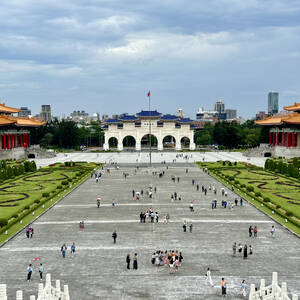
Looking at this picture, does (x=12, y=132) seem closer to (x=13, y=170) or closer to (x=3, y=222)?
(x=13, y=170)

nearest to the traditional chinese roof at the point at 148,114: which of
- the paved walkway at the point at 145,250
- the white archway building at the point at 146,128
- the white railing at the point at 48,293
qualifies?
the white archway building at the point at 146,128

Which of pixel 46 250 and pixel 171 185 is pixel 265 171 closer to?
pixel 171 185

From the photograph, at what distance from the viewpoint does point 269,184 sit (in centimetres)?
5984

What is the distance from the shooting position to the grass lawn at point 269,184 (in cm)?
4403

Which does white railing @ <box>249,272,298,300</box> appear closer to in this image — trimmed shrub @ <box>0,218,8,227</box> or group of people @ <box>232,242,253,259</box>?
group of people @ <box>232,242,253,259</box>

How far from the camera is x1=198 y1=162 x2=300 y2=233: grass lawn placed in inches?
1734

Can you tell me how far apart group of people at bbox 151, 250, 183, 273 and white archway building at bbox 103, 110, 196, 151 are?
11416 centimetres

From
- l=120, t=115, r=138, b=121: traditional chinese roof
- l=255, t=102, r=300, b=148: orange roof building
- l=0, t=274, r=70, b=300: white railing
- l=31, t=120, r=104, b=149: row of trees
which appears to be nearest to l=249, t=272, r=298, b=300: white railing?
l=0, t=274, r=70, b=300: white railing

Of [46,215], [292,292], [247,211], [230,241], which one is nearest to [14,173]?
[46,215]

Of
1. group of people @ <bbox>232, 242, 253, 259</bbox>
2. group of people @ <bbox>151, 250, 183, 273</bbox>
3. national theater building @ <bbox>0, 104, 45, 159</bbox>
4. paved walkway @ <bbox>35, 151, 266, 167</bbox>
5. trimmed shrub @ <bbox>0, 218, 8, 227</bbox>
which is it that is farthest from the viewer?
paved walkway @ <bbox>35, 151, 266, 167</bbox>

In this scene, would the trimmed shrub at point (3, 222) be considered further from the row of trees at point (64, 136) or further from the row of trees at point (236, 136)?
the row of trees at point (236, 136)

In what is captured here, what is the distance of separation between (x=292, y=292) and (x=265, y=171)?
181 ft

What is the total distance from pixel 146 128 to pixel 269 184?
84.8 meters

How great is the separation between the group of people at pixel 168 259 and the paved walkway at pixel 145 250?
0.46 meters
